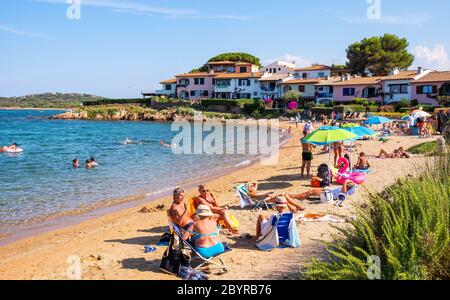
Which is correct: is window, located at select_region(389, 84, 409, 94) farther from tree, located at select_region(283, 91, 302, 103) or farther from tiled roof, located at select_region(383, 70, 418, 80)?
tree, located at select_region(283, 91, 302, 103)

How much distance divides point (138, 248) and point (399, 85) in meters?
49.4

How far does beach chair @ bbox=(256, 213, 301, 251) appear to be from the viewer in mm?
8820

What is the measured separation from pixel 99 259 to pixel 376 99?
5076cm

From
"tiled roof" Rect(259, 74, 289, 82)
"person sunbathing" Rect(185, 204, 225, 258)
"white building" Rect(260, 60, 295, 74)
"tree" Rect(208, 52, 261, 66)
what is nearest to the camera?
"person sunbathing" Rect(185, 204, 225, 258)

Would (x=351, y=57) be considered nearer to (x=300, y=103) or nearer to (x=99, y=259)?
(x=300, y=103)

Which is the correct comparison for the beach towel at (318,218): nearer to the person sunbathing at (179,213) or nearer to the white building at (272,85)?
the person sunbathing at (179,213)

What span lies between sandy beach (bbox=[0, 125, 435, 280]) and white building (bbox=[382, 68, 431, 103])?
131 ft

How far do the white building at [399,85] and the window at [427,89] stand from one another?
1280 mm

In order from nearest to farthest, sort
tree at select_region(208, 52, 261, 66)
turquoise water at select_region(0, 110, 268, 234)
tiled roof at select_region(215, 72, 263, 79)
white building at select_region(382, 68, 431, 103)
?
turquoise water at select_region(0, 110, 268, 234), white building at select_region(382, 68, 431, 103), tiled roof at select_region(215, 72, 263, 79), tree at select_region(208, 52, 261, 66)

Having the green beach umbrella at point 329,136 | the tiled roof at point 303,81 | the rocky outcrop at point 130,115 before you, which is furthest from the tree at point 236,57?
the green beach umbrella at point 329,136

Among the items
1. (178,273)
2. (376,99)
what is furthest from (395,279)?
(376,99)

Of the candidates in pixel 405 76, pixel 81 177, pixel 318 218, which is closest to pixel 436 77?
pixel 405 76

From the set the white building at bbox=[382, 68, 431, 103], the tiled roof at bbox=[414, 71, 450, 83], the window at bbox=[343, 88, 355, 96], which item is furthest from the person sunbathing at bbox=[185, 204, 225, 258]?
the window at bbox=[343, 88, 355, 96]

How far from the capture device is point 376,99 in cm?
5478
